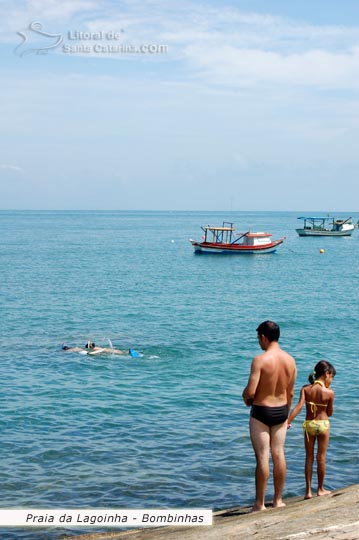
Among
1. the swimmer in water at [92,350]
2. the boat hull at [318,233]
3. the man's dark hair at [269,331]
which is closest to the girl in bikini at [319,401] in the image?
the man's dark hair at [269,331]

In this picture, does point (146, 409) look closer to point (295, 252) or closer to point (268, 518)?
point (268, 518)

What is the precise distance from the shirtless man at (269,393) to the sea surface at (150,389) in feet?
14.5

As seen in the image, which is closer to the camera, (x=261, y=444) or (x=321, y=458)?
(x=261, y=444)

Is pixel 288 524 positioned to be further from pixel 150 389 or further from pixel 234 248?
pixel 234 248

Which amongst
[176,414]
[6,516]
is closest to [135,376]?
[176,414]

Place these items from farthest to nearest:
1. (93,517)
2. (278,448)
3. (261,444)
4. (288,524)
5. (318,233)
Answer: (318,233) → (93,517) → (278,448) → (261,444) → (288,524)

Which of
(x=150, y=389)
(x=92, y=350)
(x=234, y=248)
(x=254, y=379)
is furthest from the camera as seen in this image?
(x=234, y=248)

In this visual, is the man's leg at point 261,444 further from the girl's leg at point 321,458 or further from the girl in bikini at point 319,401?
the girl's leg at point 321,458

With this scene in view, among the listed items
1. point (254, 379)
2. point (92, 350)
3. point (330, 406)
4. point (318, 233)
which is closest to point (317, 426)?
point (330, 406)

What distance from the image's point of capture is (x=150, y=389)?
72.0 ft

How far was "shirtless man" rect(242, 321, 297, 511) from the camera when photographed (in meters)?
8.38

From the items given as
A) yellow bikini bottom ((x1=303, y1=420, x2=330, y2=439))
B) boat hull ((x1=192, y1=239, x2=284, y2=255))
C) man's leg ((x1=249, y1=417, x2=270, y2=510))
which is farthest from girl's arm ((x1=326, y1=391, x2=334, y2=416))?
boat hull ((x1=192, y1=239, x2=284, y2=255))

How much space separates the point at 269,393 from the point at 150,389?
1384cm

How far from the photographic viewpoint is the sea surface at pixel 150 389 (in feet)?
45.2
